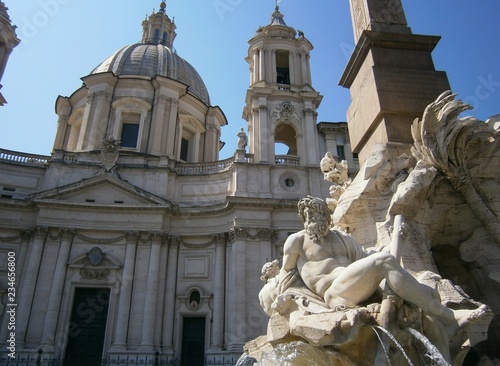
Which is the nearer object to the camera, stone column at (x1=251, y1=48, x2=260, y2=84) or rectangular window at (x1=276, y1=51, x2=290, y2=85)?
stone column at (x1=251, y1=48, x2=260, y2=84)

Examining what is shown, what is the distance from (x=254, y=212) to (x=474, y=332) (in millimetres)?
17323

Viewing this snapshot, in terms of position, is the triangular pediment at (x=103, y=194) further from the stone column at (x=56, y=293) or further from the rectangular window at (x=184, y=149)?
the rectangular window at (x=184, y=149)

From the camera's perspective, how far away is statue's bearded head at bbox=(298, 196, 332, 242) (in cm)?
413

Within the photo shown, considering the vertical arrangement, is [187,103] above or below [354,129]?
above

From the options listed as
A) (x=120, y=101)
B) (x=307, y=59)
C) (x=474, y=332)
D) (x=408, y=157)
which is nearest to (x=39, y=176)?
(x=120, y=101)

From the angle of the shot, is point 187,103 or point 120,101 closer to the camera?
point 120,101

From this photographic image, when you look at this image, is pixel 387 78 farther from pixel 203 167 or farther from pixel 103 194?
pixel 103 194

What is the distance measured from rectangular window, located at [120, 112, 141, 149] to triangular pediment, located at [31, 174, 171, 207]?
602cm

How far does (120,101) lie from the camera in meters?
→ 27.5

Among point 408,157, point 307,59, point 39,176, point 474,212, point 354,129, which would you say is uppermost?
point 307,59

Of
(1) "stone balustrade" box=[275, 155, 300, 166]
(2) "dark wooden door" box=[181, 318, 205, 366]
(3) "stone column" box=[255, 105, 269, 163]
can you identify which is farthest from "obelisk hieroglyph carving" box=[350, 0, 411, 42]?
(2) "dark wooden door" box=[181, 318, 205, 366]

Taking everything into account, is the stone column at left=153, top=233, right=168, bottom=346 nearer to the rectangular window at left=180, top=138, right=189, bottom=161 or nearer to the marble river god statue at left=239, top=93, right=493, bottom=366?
the rectangular window at left=180, top=138, right=189, bottom=161

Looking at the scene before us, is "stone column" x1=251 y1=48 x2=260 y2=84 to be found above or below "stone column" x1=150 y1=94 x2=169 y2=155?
above

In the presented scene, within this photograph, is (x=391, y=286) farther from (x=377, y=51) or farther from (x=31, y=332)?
(x=31, y=332)
